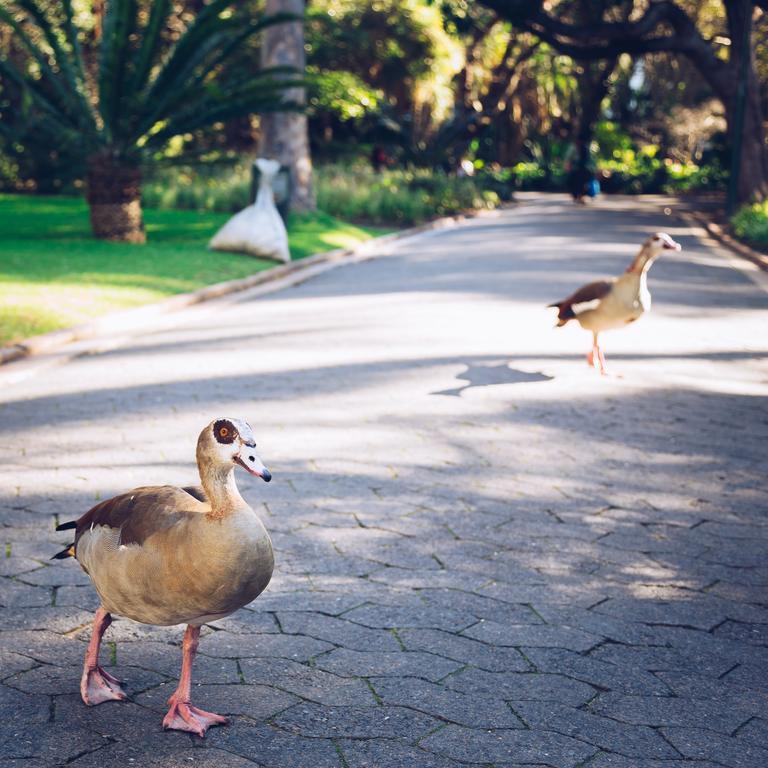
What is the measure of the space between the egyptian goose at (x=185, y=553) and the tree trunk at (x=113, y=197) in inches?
Answer: 632

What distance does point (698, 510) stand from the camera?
19.6ft

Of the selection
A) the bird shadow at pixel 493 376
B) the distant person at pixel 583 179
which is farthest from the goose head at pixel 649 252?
the distant person at pixel 583 179

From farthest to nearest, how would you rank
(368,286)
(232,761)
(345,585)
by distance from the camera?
1. (368,286)
2. (345,585)
3. (232,761)

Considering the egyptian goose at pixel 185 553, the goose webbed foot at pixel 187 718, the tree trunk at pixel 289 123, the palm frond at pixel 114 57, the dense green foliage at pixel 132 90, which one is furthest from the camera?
the tree trunk at pixel 289 123

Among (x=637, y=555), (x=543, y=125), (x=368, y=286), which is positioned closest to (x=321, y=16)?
(x=368, y=286)

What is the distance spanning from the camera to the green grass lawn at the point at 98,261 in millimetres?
11719

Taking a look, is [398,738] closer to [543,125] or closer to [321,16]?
[321,16]

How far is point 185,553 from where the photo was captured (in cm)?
317

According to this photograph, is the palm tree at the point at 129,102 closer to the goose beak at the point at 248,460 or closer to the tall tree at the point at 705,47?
the tall tree at the point at 705,47

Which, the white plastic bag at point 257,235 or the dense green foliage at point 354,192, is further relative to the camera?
the dense green foliage at point 354,192

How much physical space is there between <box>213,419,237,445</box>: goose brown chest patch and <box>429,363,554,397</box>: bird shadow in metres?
5.75

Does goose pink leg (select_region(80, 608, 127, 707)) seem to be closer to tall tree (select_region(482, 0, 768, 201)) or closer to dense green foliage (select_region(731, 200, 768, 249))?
dense green foliage (select_region(731, 200, 768, 249))

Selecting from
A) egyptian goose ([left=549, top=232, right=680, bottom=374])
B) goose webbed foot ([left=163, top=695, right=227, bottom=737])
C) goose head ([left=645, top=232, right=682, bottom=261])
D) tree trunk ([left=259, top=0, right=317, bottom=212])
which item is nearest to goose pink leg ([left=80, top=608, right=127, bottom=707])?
goose webbed foot ([left=163, top=695, right=227, bottom=737])

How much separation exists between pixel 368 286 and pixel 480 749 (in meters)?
12.7
